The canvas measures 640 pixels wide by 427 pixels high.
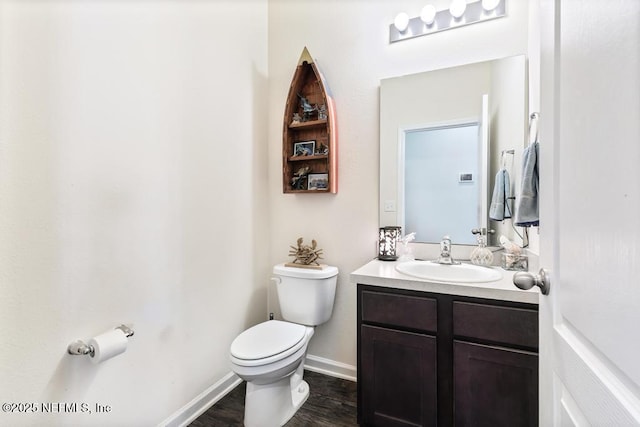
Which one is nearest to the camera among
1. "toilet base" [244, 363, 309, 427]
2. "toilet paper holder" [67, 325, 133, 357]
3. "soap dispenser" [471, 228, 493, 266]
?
"toilet paper holder" [67, 325, 133, 357]

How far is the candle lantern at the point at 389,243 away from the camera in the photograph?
6.00 feet

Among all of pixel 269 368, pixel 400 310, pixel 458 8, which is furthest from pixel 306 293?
pixel 458 8

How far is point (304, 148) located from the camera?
218 centimetres

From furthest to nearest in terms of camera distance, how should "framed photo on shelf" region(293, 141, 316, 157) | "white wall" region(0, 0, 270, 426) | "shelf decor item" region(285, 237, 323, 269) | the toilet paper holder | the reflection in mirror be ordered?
"framed photo on shelf" region(293, 141, 316, 157) < "shelf decor item" region(285, 237, 323, 269) < the reflection in mirror < the toilet paper holder < "white wall" region(0, 0, 270, 426)

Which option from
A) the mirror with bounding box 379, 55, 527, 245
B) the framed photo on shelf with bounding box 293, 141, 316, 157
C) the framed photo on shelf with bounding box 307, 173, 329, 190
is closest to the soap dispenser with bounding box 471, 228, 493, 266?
the mirror with bounding box 379, 55, 527, 245

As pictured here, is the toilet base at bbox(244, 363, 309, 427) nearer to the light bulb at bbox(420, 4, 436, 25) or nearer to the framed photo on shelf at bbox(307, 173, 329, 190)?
the framed photo on shelf at bbox(307, 173, 329, 190)

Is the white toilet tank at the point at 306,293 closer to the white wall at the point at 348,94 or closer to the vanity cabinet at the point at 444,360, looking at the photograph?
the white wall at the point at 348,94

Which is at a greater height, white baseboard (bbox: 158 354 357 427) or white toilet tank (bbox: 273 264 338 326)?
white toilet tank (bbox: 273 264 338 326)

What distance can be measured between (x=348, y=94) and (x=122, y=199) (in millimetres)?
1506

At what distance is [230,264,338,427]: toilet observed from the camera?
4.66 ft

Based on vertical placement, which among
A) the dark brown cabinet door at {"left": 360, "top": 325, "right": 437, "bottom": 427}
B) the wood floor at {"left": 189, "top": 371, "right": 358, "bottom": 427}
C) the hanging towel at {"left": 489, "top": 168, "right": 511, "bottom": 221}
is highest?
the hanging towel at {"left": 489, "top": 168, "right": 511, "bottom": 221}

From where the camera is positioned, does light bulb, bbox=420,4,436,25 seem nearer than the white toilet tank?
Yes

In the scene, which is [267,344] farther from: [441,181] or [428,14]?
[428,14]

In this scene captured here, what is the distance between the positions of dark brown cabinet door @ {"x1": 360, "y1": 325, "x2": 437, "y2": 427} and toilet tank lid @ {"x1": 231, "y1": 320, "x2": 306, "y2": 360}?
38 centimetres
